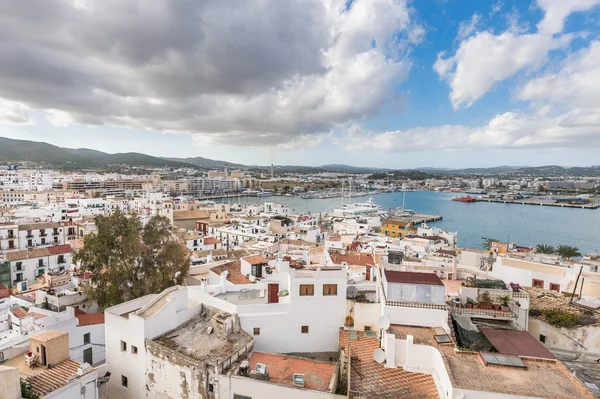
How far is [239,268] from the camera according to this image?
17609 millimetres

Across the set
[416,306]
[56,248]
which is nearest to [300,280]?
[416,306]

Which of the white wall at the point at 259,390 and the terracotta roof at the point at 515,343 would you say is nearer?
the terracotta roof at the point at 515,343

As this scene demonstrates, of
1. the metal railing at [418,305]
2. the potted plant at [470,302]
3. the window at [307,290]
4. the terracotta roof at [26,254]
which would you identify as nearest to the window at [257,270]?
the window at [307,290]

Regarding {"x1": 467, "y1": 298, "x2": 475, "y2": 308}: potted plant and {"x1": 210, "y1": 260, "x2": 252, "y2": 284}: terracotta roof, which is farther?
{"x1": 210, "y1": 260, "x2": 252, "y2": 284}: terracotta roof

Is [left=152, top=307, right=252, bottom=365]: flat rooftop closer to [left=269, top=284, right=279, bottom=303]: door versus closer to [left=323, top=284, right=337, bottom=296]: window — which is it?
[left=269, top=284, right=279, bottom=303]: door

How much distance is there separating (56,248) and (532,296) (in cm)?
2935

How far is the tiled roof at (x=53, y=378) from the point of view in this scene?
810 centimetres

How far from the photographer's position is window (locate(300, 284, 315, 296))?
Result: 12.0 m

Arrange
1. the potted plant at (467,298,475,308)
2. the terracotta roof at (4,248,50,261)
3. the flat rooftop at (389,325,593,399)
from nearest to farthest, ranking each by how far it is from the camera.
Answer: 1. the flat rooftop at (389,325,593,399)
2. the potted plant at (467,298,475,308)
3. the terracotta roof at (4,248,50,261)

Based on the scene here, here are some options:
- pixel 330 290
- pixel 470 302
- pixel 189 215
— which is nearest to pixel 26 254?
pixel 330 290

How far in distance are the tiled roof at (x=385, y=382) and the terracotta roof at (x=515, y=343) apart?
2.10 m

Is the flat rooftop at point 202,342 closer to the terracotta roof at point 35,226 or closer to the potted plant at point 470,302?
the potted plant at point 470,302

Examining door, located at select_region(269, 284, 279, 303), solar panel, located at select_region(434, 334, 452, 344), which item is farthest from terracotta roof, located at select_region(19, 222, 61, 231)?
A: solar panel, located at select_region(434, 334, 452, 344)

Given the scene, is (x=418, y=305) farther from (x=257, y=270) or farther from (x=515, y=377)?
(x=257, y=270)
